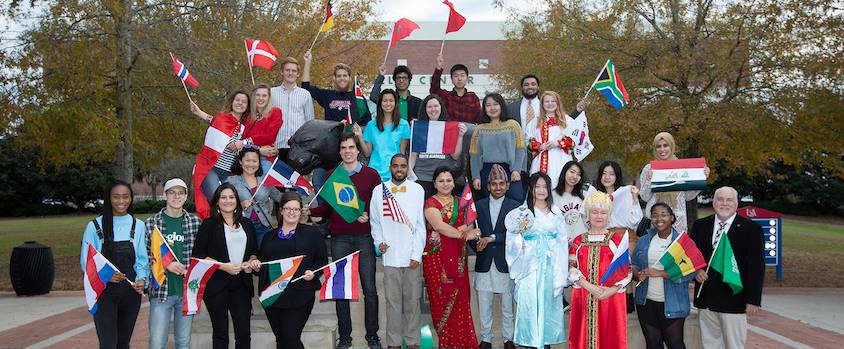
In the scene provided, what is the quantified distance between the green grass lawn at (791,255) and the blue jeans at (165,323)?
28.7ft

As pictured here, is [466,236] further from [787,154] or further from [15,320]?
[787,154]

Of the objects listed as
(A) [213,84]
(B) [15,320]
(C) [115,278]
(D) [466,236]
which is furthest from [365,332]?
(A) [213,84]

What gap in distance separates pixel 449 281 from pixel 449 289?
78 millimetres

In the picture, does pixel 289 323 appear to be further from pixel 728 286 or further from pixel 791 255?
pixel 791 255

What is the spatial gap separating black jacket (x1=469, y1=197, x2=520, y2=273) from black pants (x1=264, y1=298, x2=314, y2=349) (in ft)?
5.73

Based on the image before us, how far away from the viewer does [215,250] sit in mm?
6012

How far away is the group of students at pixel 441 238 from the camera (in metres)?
6.04

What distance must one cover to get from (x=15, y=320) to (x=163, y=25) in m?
7.51

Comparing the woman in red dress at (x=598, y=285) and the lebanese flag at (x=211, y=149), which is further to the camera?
the lebanese flag at (x=211, y=149)

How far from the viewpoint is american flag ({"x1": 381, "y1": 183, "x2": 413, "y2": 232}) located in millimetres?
6730

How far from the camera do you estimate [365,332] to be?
303 inches

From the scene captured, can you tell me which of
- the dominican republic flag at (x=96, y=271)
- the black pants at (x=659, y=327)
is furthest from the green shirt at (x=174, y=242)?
the black pants at (x=659, y=327)

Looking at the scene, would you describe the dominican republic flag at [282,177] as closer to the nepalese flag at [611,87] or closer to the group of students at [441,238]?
the group of students at [441,238]

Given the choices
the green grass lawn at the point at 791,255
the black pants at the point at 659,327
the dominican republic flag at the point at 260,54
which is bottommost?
the green grass lawn at the point at 791,255
